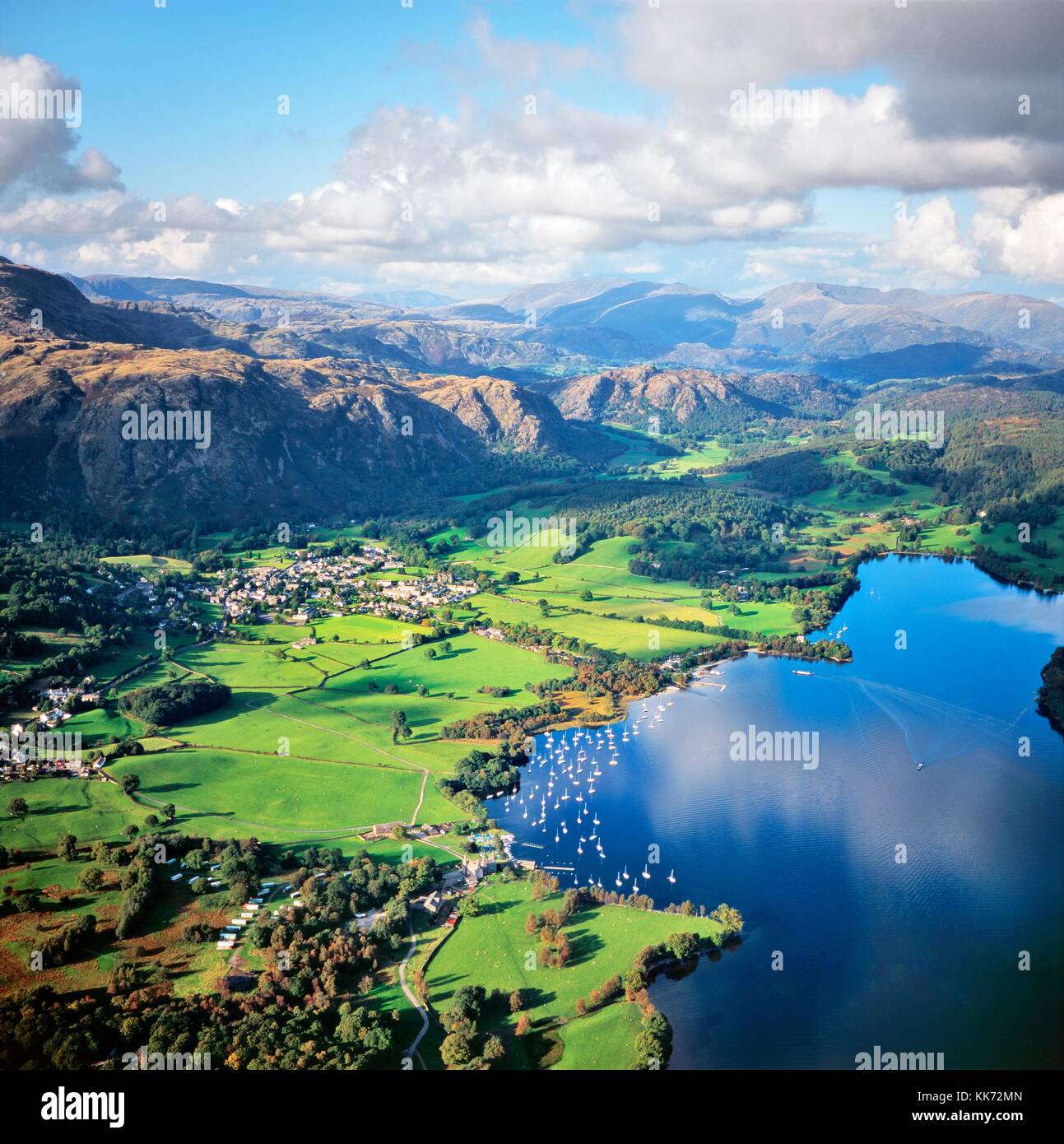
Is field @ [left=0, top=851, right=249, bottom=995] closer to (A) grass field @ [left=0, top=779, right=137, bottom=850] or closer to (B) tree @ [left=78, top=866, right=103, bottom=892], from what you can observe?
(B) tree @ [left=78, top=866, right=103, bottom=892]

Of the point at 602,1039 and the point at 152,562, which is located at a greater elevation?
the point at 152,562

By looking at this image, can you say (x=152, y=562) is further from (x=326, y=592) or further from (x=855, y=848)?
(x=855, y=848)

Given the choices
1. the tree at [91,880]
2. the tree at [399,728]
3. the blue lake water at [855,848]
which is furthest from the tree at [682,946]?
the tree at [91,880]

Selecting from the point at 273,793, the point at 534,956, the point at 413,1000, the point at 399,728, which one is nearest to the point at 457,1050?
the point at 413,1000

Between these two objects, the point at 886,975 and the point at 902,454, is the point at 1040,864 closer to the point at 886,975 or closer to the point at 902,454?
the point at 886,975

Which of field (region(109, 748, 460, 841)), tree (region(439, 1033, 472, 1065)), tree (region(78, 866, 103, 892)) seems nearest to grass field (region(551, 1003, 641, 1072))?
tree (region(439, 1033, 472, 1065))

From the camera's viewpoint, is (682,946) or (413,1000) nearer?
(413,1000)

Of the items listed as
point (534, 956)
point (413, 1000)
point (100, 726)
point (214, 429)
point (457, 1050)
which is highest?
point (214, 429)

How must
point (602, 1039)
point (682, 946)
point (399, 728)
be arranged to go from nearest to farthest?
point (602, 1039) → point (682, 946) → point (399, 728)
